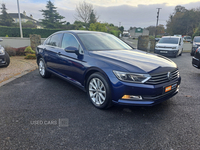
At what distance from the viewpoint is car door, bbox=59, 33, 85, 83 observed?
3443 mm

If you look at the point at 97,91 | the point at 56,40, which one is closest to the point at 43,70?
Answer: the point at 56,40

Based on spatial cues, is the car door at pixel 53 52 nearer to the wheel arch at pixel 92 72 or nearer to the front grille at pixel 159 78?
the wheel arch at pixel 92 72

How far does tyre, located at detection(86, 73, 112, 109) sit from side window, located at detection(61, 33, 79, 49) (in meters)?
1.03

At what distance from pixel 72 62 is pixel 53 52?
3.84 ft

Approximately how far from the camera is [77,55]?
3510mm

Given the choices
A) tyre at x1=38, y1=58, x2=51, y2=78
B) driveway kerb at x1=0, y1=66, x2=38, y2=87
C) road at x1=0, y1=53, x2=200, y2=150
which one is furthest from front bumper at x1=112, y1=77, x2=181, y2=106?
driveway kerb at x1=0, y1=66, x2=38, y2=87

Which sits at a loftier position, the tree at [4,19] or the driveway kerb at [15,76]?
the tree at [4,19]

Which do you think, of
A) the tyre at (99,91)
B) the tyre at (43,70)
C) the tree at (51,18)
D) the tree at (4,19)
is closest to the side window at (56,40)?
the tyre at (43,70)

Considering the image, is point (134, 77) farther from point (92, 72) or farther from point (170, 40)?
point (170, 40)

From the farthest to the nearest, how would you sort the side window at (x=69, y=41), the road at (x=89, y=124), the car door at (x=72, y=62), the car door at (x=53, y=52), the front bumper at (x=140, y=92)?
the car door at (x=53, y=52) < the side window at (x=69, y=41) < the car door at (x=72, y=62) < the front bumper at (x=140, y=92) < the road at (x=89, y=124)

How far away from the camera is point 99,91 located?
308 centimetres

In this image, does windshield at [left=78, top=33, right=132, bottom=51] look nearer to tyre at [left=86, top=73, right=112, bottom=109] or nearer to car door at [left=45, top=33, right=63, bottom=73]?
tyre at [left=86, top=73, right=112, bottom=109]

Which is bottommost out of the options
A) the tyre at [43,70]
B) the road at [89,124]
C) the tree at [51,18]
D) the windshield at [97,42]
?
the road at [89,124]

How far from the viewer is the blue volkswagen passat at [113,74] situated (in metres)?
2.62
